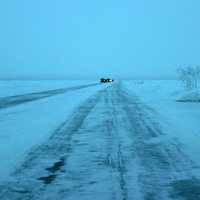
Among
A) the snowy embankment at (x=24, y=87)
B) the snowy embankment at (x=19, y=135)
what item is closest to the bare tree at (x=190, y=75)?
the snowy embankment at (x=24, y=87)

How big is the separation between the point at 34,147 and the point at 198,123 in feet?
24.4

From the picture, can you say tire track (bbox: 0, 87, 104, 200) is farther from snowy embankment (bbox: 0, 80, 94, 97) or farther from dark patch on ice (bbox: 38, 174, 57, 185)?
snowy embankment (bbox: 0, 80, 94, 97)

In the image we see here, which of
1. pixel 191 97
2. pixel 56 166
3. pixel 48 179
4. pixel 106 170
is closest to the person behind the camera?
pixel 48 179

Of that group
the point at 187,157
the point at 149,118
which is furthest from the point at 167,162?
the point at 149,118

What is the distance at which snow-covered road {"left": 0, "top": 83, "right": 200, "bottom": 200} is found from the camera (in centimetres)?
611

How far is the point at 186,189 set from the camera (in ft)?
20.8

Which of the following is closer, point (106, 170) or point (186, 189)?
point (186, 189)

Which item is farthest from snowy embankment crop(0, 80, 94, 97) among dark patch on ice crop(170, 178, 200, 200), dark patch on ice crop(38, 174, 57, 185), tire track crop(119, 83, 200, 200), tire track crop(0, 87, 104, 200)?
dark patch on ice crop(170, 178, 200, 200)

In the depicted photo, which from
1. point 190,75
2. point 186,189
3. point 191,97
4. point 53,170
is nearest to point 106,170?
point 53,170

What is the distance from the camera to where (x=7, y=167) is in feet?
26.0

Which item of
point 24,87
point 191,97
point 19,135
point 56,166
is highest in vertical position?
point 56,166

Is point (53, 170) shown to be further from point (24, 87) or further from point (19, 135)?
point (24, 87)

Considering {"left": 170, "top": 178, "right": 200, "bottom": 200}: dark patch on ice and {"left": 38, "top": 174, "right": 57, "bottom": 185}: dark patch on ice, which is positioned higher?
{"left": 170, "top": 178, "right": 200, "bottom": 200}: dark patch on ice

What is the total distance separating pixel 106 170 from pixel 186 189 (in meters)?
1.71
